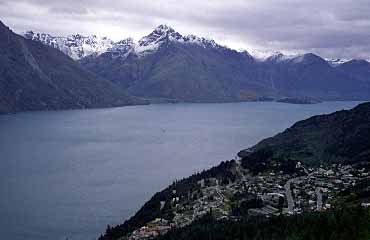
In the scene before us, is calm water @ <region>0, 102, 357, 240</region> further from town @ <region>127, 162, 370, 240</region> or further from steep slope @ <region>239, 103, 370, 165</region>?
steep slope @ <region>239, 103, 370, 165</region>

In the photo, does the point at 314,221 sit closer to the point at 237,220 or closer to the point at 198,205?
the point at 237,220

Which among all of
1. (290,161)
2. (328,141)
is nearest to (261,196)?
(290,161)

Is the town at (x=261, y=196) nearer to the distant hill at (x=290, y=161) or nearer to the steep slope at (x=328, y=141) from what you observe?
the distant hill at (x=290, y=161)

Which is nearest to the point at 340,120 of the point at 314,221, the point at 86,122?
the point at 314,221

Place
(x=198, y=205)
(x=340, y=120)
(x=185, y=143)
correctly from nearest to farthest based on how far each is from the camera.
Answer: (x=198, y=205) → (x=340, y=120) → (x=185, y=143)

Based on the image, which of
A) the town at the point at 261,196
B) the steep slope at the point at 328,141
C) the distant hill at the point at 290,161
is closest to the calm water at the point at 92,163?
the distant hill at the point at 290,161
